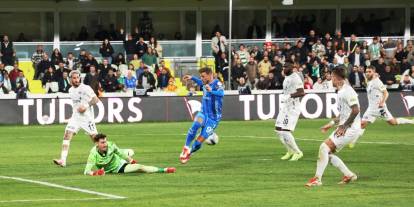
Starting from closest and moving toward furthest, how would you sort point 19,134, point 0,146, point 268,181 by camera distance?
point 268,181 < point 0,146 < point 19,134

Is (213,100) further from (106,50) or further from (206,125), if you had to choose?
(106,50)

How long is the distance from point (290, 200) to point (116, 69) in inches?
1062

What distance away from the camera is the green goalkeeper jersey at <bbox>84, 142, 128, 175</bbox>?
849 inches

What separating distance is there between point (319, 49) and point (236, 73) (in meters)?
4.42

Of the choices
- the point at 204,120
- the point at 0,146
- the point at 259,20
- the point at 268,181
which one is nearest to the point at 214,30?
the point at 259,20

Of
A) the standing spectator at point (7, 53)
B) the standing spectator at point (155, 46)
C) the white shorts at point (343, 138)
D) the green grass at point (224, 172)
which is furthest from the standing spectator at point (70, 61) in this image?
the white shorts at point (343, 138)

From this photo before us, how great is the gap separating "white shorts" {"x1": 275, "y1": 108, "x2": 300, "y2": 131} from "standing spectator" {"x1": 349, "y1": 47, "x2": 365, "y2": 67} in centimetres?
2069

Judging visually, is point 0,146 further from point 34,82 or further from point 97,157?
point 34,82

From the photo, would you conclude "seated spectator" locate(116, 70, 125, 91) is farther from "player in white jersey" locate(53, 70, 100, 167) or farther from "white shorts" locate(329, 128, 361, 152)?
"white shorts" locate(329, 128, 361, 152)

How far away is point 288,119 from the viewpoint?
2502 centimetres

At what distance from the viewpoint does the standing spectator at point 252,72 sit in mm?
43406

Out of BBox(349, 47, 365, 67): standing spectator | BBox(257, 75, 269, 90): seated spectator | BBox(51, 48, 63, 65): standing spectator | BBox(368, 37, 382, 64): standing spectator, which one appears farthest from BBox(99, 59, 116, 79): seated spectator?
BBox(368, 37, 382, 64): standing spectator

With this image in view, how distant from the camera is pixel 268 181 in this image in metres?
20.4

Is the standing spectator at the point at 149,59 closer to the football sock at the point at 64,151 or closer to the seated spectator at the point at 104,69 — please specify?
the seated spectator at the point at 104,69
